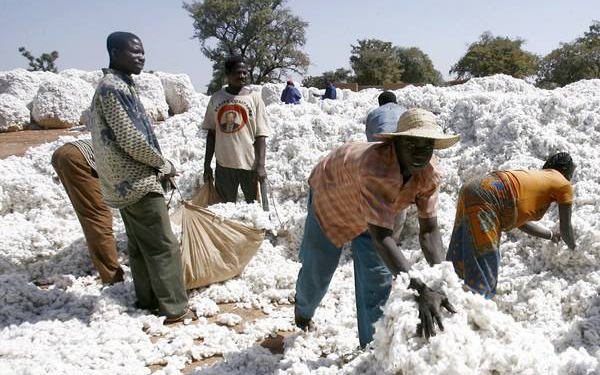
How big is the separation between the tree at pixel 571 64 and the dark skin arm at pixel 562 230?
21.3m

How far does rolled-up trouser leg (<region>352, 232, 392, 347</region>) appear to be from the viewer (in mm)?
2283

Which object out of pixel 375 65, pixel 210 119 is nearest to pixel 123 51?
pixel 210 119

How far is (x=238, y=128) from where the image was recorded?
3973 millimetres

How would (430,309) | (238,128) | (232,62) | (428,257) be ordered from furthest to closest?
(238,128)
(232,62)
(428,257)
(430,309)

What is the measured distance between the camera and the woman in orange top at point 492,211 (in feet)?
8.78

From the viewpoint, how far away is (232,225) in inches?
136

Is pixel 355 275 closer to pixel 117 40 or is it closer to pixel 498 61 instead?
pixel 117 40

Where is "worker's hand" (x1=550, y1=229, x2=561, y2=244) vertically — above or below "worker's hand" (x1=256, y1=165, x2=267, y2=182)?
below

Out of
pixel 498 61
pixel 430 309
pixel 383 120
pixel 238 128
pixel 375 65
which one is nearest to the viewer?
pixel 430 309

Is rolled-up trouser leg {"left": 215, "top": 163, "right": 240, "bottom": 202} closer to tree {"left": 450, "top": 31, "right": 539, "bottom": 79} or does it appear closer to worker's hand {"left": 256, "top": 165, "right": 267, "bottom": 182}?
worker's hand {"left": 256, "top": 165, "right": 267, "bottom": 182}

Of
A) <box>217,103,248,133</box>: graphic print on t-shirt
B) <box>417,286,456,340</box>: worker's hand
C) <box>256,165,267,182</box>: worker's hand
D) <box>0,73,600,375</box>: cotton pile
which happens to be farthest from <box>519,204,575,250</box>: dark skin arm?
<box>217,103,248,133</box>: graphic print on t-shirt

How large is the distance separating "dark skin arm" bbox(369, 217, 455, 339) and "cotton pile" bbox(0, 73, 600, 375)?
0.12 ft

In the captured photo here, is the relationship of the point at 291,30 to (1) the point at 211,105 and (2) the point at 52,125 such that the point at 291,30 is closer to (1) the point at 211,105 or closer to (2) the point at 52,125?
(2) the point at 52,125

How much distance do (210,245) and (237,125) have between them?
3.46ft
